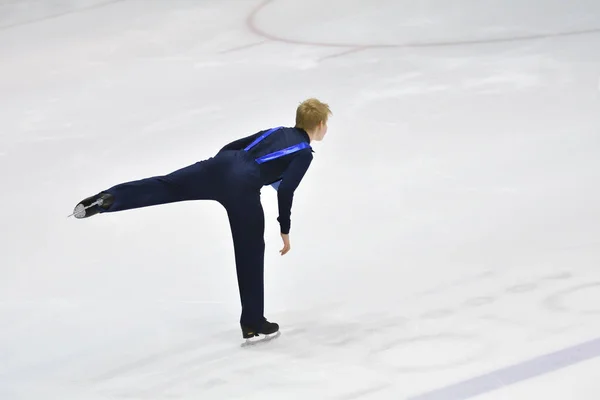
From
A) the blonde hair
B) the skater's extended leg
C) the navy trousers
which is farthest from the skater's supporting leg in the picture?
the blonde hair

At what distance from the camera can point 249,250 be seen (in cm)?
360

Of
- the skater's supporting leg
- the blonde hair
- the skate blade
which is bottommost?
the skate blade

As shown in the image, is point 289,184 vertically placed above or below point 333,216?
above

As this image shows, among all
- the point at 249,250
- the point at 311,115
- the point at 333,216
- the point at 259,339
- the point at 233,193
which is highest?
the point at 311,115

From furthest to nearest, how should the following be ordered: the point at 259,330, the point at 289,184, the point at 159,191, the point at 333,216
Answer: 1. the point at 333,216
2. the point at 259,330
3. the point at 159,191
4. the point at 289,184

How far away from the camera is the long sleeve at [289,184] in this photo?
3438 mm

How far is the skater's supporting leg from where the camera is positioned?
3570 mm

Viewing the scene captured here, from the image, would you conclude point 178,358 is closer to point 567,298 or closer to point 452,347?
point 452,347

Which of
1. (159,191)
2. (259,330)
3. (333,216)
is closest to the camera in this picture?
(159,191)

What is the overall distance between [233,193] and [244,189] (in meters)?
0.04

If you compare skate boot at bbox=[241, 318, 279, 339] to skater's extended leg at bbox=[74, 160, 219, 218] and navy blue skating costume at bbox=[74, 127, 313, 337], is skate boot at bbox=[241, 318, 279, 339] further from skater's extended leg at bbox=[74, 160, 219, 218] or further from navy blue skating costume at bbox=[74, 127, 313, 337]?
skater's extended leg at bbox=[74, 160, 219, 218]

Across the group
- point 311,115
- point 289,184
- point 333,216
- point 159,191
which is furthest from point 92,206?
point 333,216

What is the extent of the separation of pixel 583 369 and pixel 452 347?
46 centimetres

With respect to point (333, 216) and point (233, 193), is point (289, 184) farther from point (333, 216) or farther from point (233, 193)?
point (333, 216)
